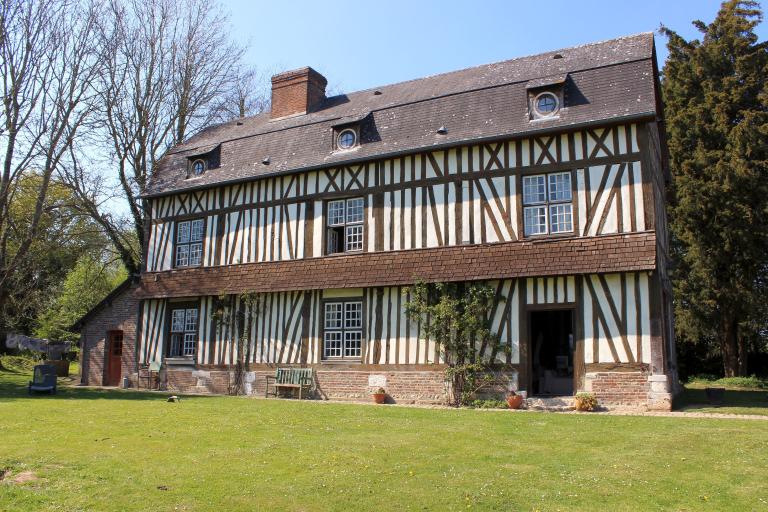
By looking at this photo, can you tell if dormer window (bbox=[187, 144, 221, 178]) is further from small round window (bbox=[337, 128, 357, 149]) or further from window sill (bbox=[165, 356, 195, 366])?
window sill (bbox=[165, 356, 195, 366])

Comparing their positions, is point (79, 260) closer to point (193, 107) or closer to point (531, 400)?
point (193, 107)

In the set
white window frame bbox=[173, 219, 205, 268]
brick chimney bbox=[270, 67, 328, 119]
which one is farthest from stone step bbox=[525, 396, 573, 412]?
brick chimney bbox=[270, 67, 328, 119]

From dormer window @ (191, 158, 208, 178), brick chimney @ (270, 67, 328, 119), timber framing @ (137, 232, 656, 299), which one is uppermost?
brick chimney @ (270, 67, 328, 119)

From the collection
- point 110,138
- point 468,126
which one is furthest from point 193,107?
point 468,126

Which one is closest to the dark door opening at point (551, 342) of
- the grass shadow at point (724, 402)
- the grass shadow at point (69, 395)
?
the grass shadow at point (724, 402)

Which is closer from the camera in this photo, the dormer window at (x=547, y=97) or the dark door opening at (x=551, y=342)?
the dormer window at (x=547, y=97)

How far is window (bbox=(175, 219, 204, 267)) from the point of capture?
19750mm

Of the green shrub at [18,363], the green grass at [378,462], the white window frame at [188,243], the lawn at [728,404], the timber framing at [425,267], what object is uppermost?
the white window frame at [188,243]

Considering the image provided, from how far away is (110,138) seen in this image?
2522 centimetres

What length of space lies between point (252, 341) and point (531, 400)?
25.2 ft

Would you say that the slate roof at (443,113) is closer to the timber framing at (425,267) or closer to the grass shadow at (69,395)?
the timber framing at (425,267)

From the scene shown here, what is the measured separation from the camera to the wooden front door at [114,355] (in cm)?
2141

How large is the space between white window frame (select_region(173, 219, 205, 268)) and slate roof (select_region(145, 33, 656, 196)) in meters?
1.10

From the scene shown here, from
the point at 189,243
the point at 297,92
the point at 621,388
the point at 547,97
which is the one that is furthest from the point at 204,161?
the point at 621,388
